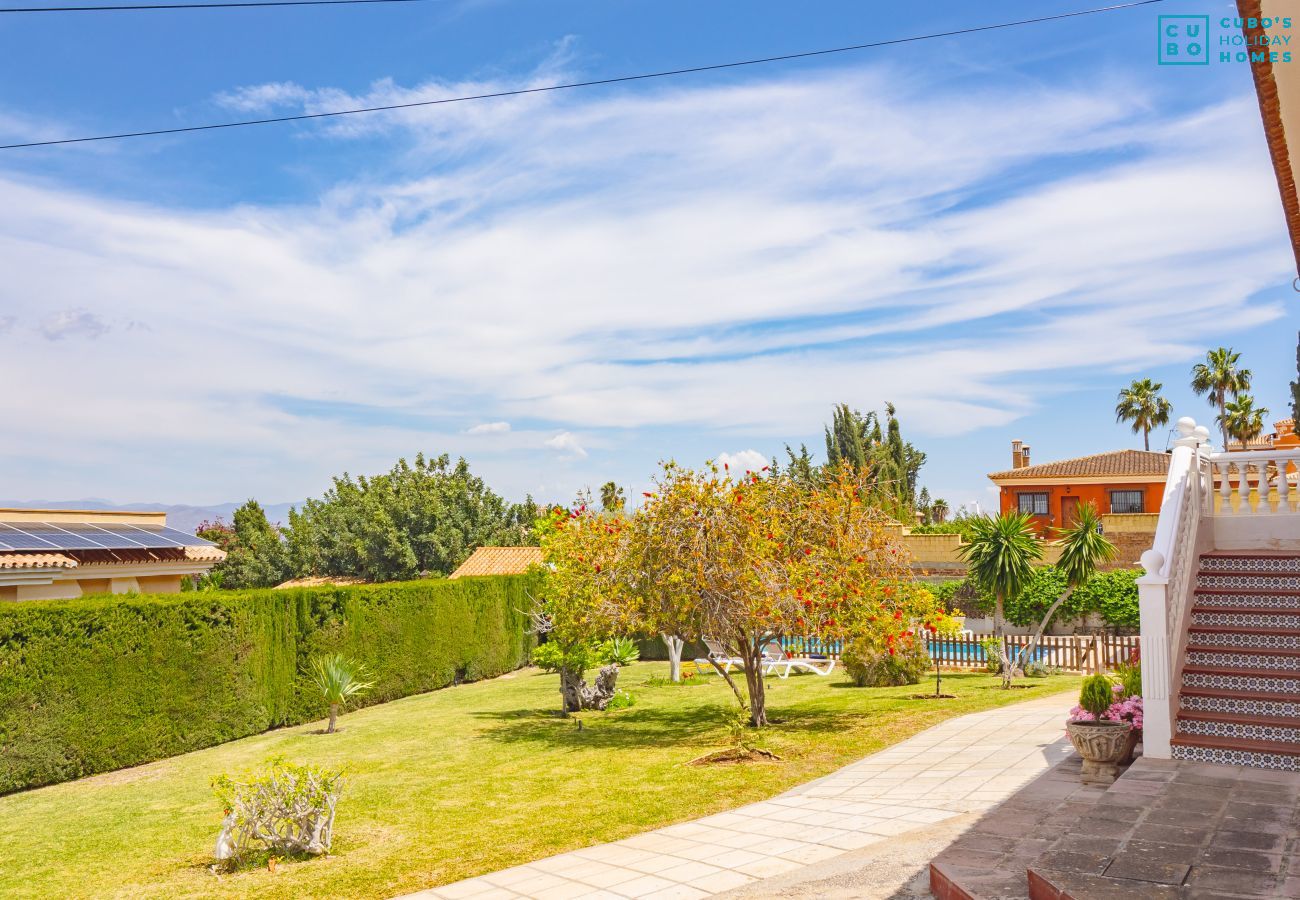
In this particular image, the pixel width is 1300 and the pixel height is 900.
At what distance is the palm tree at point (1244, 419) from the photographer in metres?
47.4

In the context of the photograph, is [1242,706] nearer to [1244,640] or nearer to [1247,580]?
[1244,640]

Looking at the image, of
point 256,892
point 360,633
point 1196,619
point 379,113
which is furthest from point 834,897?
point 360,633

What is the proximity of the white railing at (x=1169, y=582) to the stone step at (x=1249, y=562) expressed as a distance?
0.73ft

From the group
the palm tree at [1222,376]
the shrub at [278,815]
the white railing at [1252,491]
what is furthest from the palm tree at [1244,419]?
the shrub at [278,815]

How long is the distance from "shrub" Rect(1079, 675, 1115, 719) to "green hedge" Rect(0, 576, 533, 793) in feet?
47.1

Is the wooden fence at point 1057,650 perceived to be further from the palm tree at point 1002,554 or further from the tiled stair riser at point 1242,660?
the tiled stair riser at point 1242,660

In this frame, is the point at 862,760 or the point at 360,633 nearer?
the point at 862,760

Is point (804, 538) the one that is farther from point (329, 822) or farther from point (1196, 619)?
point (329, 822)

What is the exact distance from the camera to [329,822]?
8875mm

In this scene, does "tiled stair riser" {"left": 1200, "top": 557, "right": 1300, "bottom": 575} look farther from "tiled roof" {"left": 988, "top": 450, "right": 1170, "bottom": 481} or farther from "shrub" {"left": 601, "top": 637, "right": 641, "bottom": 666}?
"tiled roof" {"left": 988, "top": 450, "right": 1170, "bottom": 481}

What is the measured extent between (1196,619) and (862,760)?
14.5 ft

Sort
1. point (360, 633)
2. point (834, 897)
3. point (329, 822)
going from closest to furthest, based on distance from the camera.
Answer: point (834, 897) < point (329, 822) < point (360, 633)

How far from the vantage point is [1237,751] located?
301 inches

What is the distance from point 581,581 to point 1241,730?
30.0 ft
